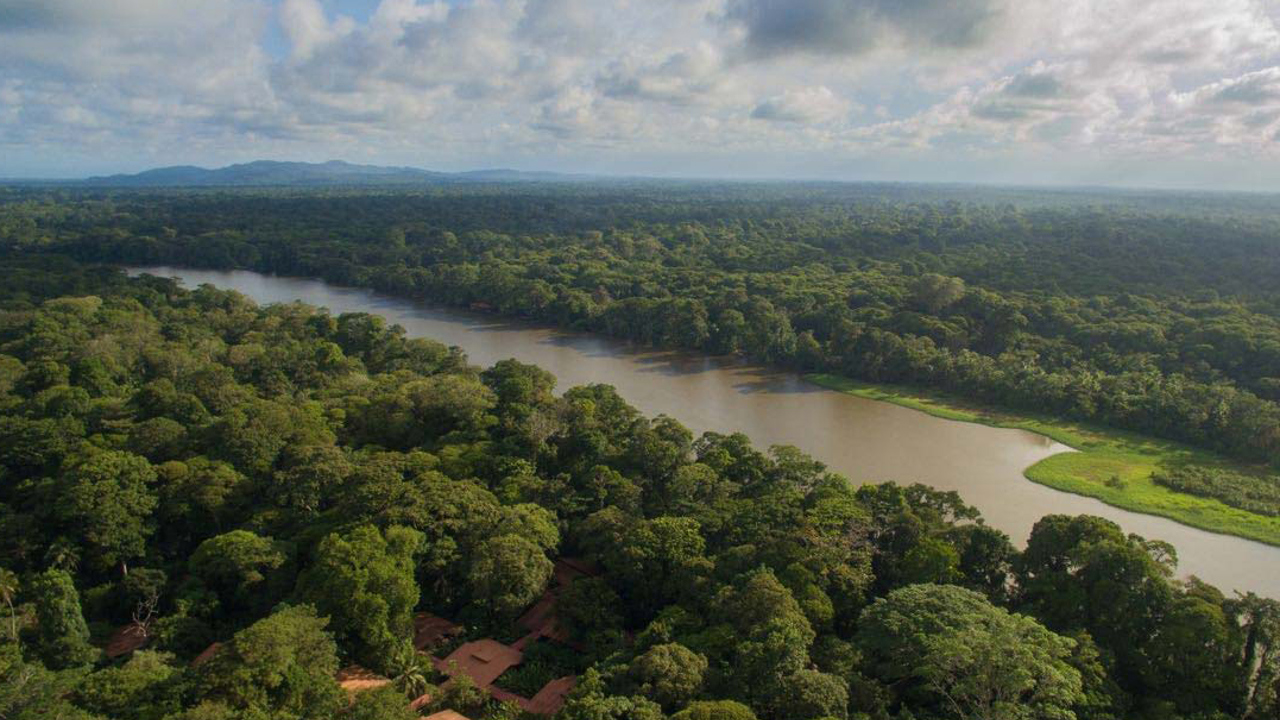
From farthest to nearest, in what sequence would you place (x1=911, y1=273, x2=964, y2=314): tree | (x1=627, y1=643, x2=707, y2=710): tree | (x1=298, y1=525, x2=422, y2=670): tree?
(x1=911, y1=273, x2=964, y2=314): tree → (x1=298, y1=525, x2=422, y2=670): tree → (x1=627, y1=643, x2=707, y2=710): tree

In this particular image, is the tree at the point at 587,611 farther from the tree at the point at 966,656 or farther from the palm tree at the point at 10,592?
the palm tree at the point at 10,592

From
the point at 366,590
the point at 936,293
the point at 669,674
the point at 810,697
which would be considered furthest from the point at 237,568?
the point at 936,293

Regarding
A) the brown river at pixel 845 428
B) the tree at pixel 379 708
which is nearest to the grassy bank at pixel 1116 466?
the brown river at pixel 845 428

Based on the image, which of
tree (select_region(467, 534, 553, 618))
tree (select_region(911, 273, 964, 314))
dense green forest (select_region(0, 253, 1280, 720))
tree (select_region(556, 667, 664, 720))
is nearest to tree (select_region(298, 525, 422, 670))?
dense green forest (select_region(0, 253, 1280, 720))

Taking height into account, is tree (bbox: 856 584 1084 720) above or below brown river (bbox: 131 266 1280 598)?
above

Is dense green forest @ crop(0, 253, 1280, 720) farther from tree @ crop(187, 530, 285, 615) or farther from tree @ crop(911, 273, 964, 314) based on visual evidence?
tree @ crop(911, 273, 964, 314)

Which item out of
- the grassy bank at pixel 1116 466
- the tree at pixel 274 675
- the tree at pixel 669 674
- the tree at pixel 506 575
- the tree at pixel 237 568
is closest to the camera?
the tree at pixel 274 675
